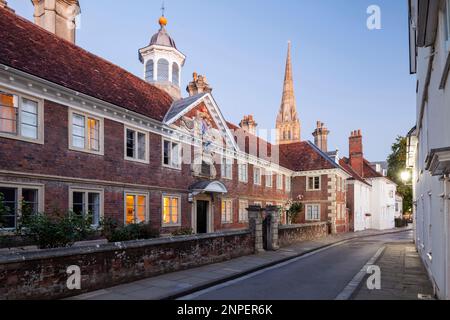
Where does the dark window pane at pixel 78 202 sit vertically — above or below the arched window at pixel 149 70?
below

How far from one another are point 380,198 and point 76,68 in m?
42.2

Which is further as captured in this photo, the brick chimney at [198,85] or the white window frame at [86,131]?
the brick chimney at [198,85]

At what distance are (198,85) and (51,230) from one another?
788 inches

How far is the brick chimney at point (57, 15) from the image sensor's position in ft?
56.8

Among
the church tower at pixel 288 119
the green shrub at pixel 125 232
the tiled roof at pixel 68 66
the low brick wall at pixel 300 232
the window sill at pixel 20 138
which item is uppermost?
the church tower at pixel 288 119

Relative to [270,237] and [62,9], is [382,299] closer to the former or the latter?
[270,237]

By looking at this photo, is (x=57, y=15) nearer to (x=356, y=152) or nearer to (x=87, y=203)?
(x=87, y=203)

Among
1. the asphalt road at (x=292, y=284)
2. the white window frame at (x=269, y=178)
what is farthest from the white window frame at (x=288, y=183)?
the asphalt road at (x=292, y=284)

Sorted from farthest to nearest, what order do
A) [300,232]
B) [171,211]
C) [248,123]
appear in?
[248,123], [300,232], [171,211]

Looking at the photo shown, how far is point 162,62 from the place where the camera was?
80.6ft

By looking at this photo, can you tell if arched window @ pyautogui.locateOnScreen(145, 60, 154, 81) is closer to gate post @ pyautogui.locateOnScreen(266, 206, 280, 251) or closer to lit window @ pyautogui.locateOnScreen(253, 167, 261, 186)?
lit window @ pyautogui.locateOnScreen(253, 167, 261, 186)

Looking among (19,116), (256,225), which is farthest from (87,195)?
(256,225)

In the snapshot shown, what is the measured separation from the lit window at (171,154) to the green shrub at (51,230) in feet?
31.3

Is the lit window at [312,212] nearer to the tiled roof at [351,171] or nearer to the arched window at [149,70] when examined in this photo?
the tiled roof at [351,171]
